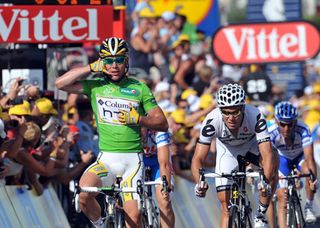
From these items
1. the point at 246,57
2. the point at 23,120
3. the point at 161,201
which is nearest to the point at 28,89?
the point at 23,120

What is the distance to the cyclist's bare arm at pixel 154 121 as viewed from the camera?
42.8 feet

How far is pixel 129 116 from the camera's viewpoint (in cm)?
1317

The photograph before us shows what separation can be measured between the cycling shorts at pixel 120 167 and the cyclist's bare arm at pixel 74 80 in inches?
30.1

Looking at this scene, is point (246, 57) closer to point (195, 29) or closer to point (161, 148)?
point (195, 29)

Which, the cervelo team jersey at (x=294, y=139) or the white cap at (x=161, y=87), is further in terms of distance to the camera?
the white cap at (x=161, y=87)

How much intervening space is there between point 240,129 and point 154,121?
1323 millimetres

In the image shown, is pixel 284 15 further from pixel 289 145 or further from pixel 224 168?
pixel 224 168

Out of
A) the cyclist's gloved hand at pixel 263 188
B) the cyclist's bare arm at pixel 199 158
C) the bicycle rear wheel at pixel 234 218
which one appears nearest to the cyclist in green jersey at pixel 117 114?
the cyclist's bare arm at pixel 199 158

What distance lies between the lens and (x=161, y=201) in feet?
50.4

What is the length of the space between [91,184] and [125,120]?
31.4 inches

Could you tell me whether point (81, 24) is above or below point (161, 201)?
above

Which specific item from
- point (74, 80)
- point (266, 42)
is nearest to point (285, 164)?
point (74, 80)

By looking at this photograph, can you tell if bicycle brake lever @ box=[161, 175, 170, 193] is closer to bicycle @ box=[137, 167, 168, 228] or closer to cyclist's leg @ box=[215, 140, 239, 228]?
bicycle @ box=[137, 167, 168, 228]

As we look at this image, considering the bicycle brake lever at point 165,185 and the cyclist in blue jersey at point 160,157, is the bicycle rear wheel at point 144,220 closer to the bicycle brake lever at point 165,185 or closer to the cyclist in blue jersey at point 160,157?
the bicycle brake lever at point 165,185
